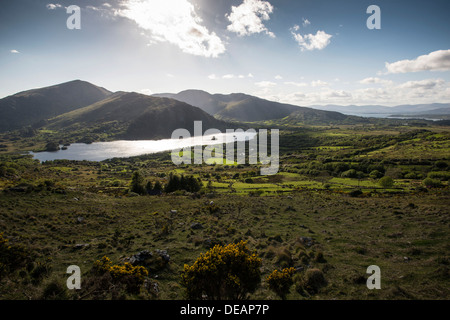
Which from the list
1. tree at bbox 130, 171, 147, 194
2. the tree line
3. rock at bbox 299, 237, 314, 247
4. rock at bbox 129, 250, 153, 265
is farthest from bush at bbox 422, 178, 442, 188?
tree at bbox 130, 171, 147, 194

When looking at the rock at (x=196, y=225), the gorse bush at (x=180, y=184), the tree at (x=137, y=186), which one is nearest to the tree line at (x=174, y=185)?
the gorse bush at (x=180, y=184)

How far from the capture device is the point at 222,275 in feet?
47.5

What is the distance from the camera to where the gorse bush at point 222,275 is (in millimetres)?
14062

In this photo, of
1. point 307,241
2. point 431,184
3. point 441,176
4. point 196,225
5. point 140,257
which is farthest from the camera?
point 441,176

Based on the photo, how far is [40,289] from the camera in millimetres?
14867

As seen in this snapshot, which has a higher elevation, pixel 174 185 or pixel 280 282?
pixel 280 282

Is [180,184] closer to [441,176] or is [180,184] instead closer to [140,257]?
[140,257]

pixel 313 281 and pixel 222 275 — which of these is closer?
pixel 222 275

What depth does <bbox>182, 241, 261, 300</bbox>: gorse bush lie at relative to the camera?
554 inches

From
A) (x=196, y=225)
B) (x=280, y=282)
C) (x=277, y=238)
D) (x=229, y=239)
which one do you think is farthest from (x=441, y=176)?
(x=280, y=282)

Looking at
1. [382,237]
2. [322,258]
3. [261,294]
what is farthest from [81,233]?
[382,237]

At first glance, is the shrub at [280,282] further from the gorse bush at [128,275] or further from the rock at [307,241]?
the gorse bush at [128,275]
